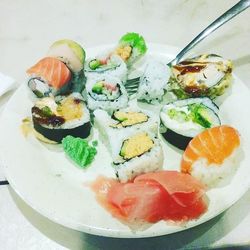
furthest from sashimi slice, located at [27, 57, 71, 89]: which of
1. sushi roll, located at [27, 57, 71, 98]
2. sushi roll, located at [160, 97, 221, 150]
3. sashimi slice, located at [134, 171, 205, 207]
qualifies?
sashimi slice, located at [134, 171, 205, 207]

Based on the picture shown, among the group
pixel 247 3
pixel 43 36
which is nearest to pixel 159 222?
pixel 247 3

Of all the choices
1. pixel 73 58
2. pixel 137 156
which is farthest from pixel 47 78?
pixel 137 156

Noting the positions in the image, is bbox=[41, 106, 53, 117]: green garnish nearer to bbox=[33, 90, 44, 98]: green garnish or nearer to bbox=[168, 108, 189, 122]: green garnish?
bbox=[33, 90, 44, 98]: green garnish

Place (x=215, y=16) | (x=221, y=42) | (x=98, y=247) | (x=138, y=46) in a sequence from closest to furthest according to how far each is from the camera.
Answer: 1. (x=98, y=247)
2. (x=138, y=46)
3. (x=221, y=42)
4. (x=215, y=16)

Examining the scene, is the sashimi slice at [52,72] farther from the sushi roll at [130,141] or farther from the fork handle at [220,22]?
the fork handle at [220,22]

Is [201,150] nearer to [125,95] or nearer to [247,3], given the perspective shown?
[125,95]
